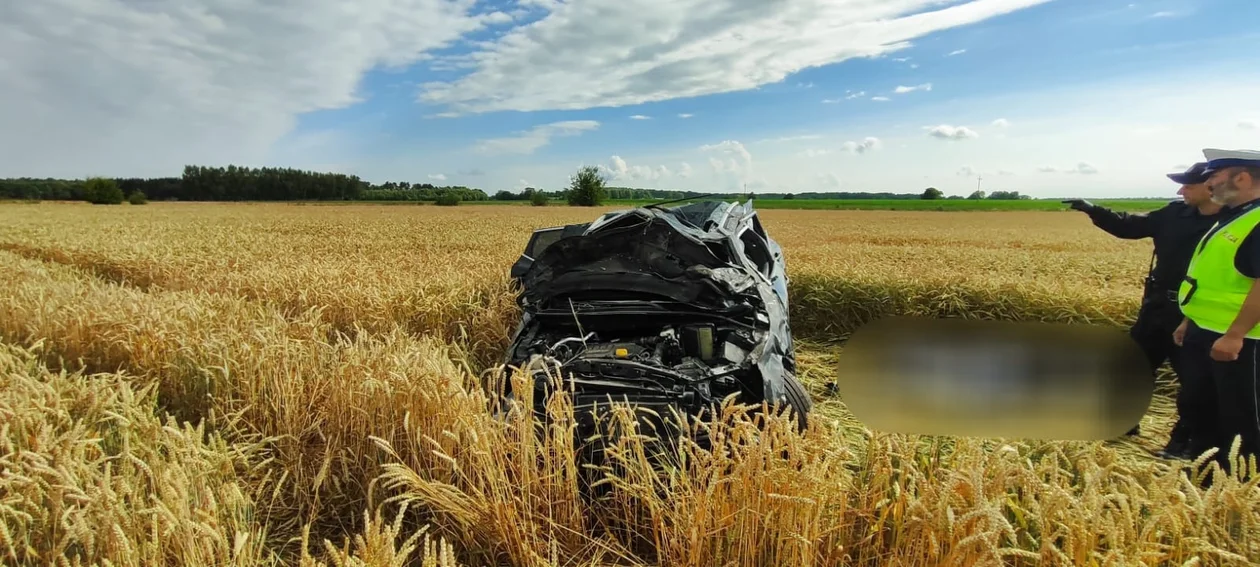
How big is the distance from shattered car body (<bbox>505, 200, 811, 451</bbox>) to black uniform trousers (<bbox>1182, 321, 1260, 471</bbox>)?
2.37 meters

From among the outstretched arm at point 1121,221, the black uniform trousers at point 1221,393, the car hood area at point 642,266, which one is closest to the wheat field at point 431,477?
the black uniform trousers at point 1221,393

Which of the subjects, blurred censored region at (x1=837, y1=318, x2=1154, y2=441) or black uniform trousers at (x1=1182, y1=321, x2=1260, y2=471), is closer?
black uniform trousers at (x1=1182, y1=321, x2=1260, y2=471)

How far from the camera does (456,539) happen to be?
8.71ft

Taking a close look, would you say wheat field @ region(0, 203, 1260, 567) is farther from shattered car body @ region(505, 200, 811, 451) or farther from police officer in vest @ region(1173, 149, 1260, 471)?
police officer in vest @ region(1173, 149, 1260, 471)

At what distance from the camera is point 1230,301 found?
11.0 feet

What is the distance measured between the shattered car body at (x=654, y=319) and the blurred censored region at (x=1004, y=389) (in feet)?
3.35

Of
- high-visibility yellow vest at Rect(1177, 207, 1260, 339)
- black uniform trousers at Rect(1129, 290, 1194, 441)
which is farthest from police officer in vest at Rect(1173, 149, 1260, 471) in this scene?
black uniform trousers at Rect(1129, 290, 1194, 441)

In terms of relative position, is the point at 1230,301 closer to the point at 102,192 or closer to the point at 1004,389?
the point at 1004,389

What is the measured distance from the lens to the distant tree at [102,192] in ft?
201

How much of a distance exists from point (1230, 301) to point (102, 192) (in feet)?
273

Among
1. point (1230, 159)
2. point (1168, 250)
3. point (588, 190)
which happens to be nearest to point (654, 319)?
point (1230, 159)

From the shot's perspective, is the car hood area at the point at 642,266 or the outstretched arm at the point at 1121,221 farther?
the outstretched arm at the point at 1121,221

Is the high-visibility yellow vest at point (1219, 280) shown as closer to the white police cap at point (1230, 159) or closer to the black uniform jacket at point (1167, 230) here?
the white police cap at point (1230, 159)

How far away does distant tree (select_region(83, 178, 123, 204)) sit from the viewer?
61188 mm
